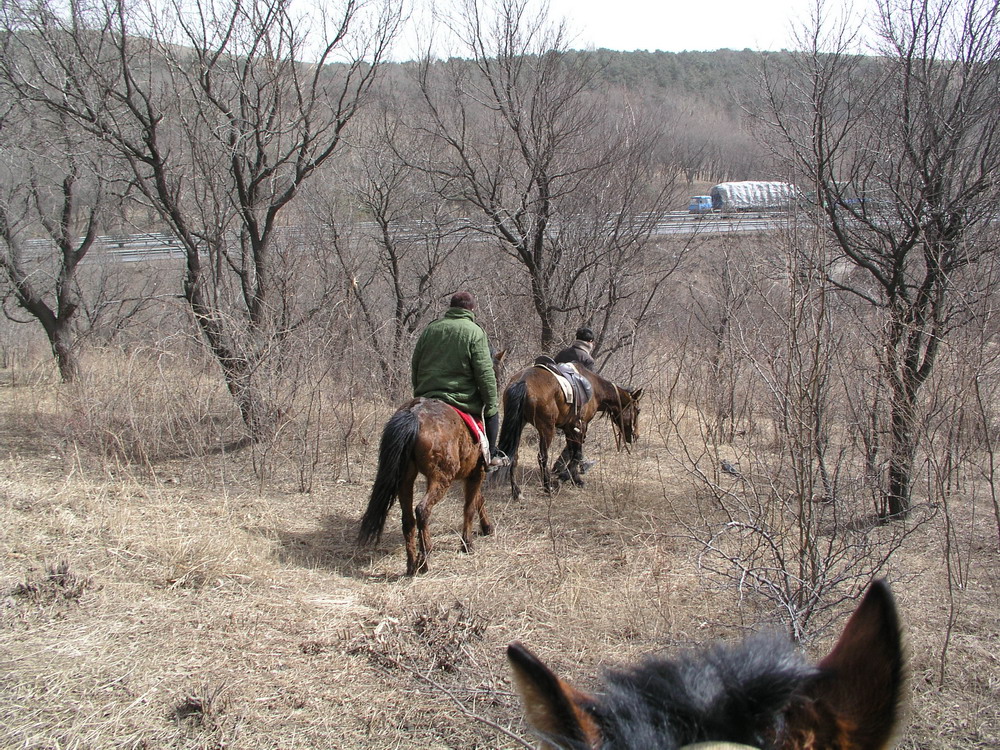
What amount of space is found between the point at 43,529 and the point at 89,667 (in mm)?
2372

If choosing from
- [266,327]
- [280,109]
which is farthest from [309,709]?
[280,109]

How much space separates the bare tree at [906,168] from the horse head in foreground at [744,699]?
4876 millimetres

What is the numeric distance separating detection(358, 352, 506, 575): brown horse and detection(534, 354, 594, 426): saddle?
101 inches

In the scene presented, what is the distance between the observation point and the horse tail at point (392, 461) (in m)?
5.84

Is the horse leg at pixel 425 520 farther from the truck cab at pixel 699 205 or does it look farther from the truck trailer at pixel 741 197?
the truck cab at pixel 699 205

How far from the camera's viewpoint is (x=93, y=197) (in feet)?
42.5

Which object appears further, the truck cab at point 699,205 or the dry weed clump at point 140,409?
the truck cab at point 699,205

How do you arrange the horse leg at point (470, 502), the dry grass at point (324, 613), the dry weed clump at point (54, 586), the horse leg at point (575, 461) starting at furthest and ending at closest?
the horse leg at point (575, 461)
the horse leg at point (470, 502)
the dry weed clump at point (54, 586)
the dry grass at point (324, 613)

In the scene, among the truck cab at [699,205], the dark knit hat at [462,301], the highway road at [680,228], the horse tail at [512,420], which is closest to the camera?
the dark knit hat at [462,301]

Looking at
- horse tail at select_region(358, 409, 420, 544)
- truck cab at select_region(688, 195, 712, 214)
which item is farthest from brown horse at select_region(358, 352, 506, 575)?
truck cab at select_region(688, 195, 712, 214)

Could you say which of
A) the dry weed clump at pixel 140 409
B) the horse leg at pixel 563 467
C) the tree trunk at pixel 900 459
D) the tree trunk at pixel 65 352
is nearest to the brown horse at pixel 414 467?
the horse leg at pixel 563 467

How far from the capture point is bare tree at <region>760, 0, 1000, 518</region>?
5.85m

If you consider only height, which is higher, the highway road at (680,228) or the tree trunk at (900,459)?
the highway road at (680,228)

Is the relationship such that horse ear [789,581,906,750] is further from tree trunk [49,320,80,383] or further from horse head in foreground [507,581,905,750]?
tree trunk [49,320,80,383]
